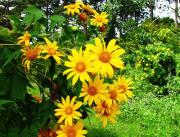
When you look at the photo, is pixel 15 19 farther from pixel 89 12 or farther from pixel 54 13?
pixel 89 12

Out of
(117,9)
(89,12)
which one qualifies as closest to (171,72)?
(117,9)

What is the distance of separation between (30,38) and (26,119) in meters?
0.27

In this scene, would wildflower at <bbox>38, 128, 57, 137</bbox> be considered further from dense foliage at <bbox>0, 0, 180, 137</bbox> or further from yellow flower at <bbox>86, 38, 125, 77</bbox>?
yellow flower at <bbox>86, 38, 125, 77</bbox>

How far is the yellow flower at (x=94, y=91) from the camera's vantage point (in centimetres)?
139

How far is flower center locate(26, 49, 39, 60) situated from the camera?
4.60 ft

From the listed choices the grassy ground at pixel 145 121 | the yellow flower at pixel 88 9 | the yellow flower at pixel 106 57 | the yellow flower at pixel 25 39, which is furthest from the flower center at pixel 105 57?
the grassy ground at pixel 145 121

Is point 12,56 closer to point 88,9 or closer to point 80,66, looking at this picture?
point 80,66

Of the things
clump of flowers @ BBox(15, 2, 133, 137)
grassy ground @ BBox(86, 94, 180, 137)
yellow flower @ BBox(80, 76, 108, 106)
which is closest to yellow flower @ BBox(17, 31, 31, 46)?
clump of flowers @ BBox(15, 2, 133, 137)

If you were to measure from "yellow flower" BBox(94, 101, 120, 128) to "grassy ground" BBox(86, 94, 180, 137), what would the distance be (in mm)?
4687

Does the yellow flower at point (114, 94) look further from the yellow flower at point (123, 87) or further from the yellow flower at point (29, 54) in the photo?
the yellow flower at point (29, 54)

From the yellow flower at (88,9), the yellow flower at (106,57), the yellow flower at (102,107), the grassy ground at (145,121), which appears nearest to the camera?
the yellow flower at (106,57)

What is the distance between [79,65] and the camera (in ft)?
4.46

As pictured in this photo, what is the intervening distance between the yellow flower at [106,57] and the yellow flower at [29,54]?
0.49 ft

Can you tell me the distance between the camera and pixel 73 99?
1.42m
